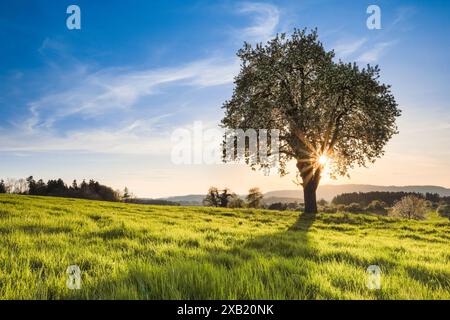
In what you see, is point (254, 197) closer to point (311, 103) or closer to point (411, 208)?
point (411, 208)

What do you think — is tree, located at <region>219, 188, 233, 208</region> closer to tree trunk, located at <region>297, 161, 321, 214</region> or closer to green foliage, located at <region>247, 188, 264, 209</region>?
green foliage, located at <region>247, 188, 264, 209</region>

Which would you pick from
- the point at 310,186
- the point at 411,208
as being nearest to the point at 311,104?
the point at 310,186

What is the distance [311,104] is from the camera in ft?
→ 91.9

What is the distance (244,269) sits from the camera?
4.95 meters

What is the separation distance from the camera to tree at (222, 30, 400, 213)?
1035 inches

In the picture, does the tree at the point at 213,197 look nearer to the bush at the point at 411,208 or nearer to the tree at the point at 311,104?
the tree at the point at 311,104

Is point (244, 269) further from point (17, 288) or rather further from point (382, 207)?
point (382, 207)

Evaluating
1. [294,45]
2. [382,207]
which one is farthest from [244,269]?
[382,207]

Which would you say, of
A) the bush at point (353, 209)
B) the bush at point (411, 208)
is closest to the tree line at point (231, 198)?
the bush at point (353, 209)

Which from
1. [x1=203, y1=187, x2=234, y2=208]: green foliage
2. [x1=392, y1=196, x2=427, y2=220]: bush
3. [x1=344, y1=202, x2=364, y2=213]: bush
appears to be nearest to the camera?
[x1=344, y1=202, x2=364, y2=213]: bush

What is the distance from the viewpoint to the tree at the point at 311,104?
1035 inches

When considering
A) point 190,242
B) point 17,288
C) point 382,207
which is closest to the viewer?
point 17,288

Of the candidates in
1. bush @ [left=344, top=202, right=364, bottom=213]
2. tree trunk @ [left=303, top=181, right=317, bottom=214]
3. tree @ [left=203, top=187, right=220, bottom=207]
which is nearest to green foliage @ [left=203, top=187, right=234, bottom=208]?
tree @ [left=203, top=187, right=220, bottom=207]
